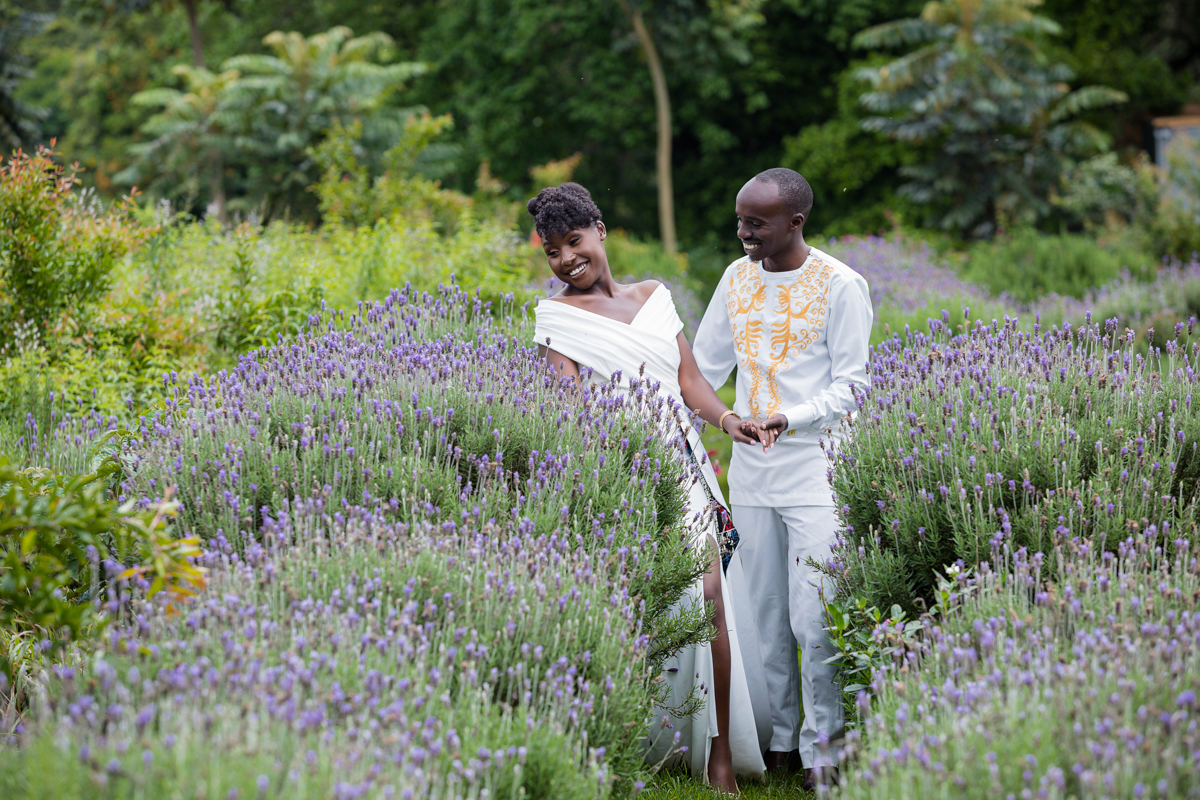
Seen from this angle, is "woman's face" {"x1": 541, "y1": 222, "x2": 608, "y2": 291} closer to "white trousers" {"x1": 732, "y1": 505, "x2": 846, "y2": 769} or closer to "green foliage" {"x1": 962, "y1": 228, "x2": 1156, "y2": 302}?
"white trousers" {"x1": 732, "y1": 505, "x2": 846, "y2": 769}

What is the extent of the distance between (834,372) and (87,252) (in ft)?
15.7

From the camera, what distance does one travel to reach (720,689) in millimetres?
3766

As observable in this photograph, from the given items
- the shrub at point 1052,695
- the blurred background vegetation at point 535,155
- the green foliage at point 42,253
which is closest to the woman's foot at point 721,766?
the shrub at point 1052,695

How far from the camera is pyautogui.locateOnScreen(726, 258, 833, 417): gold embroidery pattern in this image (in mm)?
3936

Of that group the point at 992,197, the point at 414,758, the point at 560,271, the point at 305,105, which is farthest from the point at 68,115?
the point at 414,758

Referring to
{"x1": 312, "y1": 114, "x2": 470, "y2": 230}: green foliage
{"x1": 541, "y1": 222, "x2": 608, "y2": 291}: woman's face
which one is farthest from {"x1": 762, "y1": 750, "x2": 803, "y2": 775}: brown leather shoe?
{"x1": 312, "y1": 114, "x2": 470, "y2": 230}: green foliage

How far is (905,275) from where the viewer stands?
11.1 metres

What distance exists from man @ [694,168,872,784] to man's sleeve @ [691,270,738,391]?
2cm

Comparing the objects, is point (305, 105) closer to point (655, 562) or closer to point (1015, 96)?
point (1015, 96)

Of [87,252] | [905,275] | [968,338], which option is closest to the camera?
[968,338]

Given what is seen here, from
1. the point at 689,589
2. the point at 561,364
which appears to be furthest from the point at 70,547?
the point at 689,589

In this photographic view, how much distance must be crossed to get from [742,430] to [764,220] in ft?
2.79

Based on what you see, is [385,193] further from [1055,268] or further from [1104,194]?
[1104,194]

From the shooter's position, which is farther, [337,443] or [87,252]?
[87,252]
